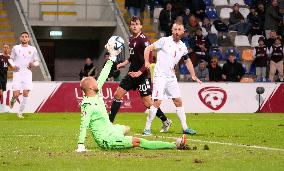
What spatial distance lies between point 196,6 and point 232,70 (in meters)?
4.53

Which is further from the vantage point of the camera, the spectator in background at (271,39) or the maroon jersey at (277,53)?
the spectator in background at (271,39)

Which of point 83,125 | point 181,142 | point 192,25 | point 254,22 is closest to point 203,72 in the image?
point 192,25

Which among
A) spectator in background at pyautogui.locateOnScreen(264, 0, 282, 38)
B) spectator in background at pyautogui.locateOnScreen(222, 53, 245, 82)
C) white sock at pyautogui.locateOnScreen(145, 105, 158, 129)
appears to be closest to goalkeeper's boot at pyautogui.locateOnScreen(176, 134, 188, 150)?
white sock at pyautogui.locateOnScreen(145, 105, 158, 129)

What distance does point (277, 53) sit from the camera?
35562mm

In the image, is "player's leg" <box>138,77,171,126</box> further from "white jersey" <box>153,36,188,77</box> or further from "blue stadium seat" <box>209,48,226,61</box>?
"blue stadium seat" <box>209,48,226,61</box>

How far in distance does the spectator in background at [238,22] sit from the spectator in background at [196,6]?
144cm

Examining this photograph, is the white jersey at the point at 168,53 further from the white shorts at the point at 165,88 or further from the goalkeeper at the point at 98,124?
the goalkeeper at the point at 98,124

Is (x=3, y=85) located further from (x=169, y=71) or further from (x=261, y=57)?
(x=169, y=71)

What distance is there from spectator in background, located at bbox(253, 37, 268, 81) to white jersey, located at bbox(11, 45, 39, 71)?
41.9 feet

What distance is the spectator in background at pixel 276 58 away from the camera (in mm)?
35438

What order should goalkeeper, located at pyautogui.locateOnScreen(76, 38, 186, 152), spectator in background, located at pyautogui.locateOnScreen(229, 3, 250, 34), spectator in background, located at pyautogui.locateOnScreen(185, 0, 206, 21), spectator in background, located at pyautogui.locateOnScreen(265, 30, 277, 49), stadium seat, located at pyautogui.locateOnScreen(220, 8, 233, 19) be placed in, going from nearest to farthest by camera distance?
goalkeeper, located at pyautogui.locateOnScreen(76, 38, 186, 152) < spectator in background, located at pyautogui.locateOnScreen(265, 30, 277, 49) < spectator in background, located at pyautogui.locateOnScreen(185, 0, 206, 21) < spectator in background, located at pyautogui.locateOnScreen(229, 3, 250, 34) < stadium seat, located at pyautogui.locateOnScreen(220, 8, 233, 19)

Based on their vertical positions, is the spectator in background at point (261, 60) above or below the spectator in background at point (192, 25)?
below

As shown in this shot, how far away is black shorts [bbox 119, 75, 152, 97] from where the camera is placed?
1906 centimetres

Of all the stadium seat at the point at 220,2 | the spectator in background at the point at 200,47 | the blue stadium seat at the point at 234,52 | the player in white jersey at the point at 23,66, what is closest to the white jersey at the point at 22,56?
the player in white jersey at the point at 23,66
